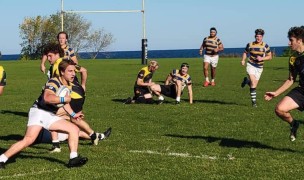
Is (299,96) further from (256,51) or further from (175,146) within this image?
(256,51)

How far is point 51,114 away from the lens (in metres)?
7.81

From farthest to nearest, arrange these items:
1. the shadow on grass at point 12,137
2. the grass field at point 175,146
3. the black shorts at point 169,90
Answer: the black shorts at point 169,90, the shadow on grass at point 12,137, the grass field at point 175,146

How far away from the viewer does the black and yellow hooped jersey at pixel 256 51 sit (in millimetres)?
15609

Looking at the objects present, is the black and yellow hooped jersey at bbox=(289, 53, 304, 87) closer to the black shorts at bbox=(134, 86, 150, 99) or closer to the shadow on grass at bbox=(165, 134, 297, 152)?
the shadow on grass at bbox=(165, 134, 297, 152)

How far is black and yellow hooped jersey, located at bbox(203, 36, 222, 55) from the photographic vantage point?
22.3m

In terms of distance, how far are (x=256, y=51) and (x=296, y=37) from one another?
281 inches

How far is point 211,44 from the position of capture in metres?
22.4

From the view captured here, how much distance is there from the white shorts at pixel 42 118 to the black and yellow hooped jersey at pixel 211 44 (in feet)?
49.4

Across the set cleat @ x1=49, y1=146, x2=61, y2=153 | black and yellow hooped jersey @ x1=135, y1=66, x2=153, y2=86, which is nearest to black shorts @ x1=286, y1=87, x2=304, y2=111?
cleat @ x1=49, y1=146, x2=61, y2=153

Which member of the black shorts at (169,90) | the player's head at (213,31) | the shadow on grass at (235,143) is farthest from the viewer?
the player's head at (213,31)

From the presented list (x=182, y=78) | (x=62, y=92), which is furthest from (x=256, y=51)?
(x=62, y=92)

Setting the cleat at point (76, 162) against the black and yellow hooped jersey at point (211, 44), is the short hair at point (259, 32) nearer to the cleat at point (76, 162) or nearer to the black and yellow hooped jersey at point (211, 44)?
the black and yellow hooped jersey at point (211, 44)

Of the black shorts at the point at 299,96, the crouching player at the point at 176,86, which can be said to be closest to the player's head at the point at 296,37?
the black shorts at the point at 299,96

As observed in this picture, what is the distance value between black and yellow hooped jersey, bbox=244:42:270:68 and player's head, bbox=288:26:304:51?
692cm
